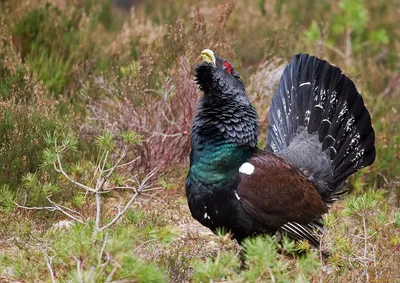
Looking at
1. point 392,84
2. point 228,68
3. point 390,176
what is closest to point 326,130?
point 228,68

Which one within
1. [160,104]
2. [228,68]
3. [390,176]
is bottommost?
[390,176]

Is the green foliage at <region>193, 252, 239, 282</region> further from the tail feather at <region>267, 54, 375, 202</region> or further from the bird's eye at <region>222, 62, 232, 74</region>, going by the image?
the tail feather at <region>267, 54, 375, 202</region>

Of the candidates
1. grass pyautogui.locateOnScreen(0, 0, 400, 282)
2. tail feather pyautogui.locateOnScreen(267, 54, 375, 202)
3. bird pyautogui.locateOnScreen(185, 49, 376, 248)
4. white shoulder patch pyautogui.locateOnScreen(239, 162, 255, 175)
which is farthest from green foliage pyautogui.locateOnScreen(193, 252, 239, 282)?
tail feather pyautogui.locateOnScreen(267, 54, 375, 202)

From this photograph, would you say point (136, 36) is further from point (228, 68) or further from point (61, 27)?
point (228, 68)

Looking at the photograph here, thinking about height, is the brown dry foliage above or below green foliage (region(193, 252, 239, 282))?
below

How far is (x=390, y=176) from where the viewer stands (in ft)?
23.4

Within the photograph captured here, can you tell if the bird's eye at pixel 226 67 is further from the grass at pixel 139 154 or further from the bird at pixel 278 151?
the grass at pixel 139 154

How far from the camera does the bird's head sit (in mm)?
4801

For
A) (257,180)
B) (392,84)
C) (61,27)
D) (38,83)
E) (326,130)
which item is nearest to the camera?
(257,180)

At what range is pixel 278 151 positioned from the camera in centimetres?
574

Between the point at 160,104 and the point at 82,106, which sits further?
the point at 82,106

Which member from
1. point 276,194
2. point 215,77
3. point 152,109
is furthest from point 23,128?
point 276,194

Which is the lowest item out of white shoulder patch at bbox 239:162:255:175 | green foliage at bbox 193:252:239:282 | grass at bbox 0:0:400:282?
grass at bbox 0:0:400:282

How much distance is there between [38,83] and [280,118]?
2.11 m
